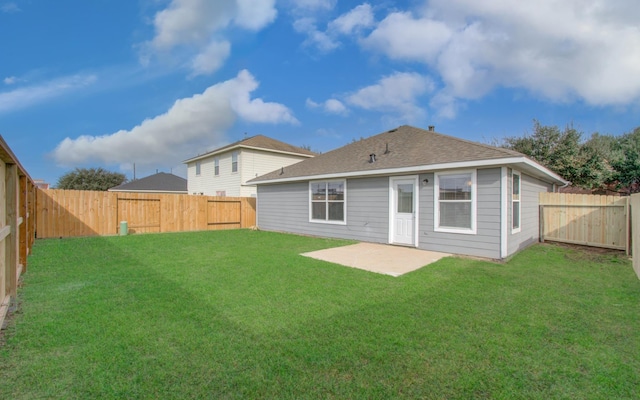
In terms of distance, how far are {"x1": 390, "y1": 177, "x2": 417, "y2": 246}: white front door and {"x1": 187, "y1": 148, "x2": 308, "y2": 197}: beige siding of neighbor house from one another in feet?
35.3

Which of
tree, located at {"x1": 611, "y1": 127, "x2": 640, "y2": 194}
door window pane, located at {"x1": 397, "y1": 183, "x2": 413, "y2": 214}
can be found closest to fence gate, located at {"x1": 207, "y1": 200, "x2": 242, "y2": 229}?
door window pane, located at {"x1": 397, "y1": 183, "x2": 413, "y2": 214}

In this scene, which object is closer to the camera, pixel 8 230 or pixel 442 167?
pixel 8 230

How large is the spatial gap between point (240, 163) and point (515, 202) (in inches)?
576

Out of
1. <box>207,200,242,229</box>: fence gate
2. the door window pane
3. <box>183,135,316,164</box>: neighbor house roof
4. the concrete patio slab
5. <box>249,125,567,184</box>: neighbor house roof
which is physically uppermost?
<box>183,135,316,164</box>: neighbor house roof

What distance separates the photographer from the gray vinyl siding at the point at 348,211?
31.4 ft

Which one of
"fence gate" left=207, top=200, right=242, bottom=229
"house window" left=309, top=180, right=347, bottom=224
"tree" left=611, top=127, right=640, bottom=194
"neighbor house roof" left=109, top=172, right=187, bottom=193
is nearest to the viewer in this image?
"house window" left=309, top=180, right=347, bottom=224

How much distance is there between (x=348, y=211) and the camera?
1061cm

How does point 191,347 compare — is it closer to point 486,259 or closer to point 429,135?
point 486,259

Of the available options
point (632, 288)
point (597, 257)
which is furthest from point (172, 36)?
point (597, 257)

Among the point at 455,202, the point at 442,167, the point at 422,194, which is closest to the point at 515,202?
the point at 455,202

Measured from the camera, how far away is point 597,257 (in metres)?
7.61

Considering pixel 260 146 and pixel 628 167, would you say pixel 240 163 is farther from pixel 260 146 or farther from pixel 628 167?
pixel 628 167

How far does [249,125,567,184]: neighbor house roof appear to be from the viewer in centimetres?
734

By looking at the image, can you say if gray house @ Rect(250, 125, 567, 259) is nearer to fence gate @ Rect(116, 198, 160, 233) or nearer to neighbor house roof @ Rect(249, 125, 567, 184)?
neighbor house roof @ Rect(249, 125, 567, 184)
